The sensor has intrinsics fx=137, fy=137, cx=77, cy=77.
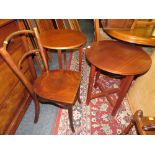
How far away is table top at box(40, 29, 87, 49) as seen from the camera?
162 centimetres

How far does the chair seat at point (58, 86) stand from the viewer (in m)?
1.29

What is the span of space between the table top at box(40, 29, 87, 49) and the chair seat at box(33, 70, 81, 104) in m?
0.32

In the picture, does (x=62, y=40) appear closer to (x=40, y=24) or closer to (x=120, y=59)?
(x=120, y=59)

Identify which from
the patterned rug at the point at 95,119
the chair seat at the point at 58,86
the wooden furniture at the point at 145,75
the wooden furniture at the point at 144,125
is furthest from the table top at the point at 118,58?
the patterned rug at the point at 95,119

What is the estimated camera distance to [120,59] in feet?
4.62

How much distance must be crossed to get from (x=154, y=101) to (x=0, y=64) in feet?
5.07

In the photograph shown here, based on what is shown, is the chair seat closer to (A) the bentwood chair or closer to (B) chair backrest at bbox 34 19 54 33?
(A) the bentwood chair

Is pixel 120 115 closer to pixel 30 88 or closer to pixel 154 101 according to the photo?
pixel 154 101

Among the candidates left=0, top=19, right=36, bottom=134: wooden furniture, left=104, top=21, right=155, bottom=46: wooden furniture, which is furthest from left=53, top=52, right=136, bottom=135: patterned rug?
left=104, top=21, right=155, bottom=46: wooden furniture

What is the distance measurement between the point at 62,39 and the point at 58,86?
68 centimetres

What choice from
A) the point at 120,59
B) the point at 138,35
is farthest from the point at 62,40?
the point at 138,35

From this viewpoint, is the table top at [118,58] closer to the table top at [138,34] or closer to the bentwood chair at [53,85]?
the table top at [138,34]

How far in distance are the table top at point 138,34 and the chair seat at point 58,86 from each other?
0.61 metres
